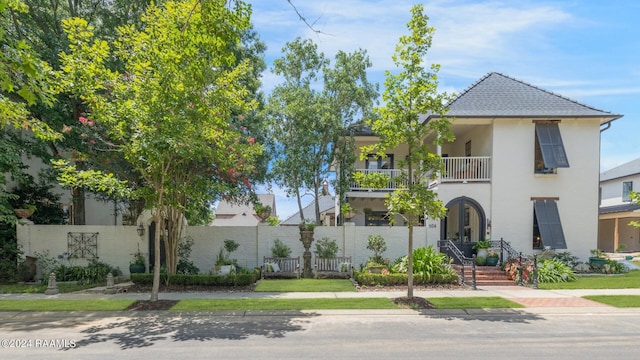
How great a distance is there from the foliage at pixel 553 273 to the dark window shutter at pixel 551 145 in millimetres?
4111

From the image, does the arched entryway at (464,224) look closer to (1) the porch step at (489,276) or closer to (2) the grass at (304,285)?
(1) the porch step at (489,276)

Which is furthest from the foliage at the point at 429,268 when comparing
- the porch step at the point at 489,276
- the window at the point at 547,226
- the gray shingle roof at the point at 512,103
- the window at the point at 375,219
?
the window at the point at 375,219

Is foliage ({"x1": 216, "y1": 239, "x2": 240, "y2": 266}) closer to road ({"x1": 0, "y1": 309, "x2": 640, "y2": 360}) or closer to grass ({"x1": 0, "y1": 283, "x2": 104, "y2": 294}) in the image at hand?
grass ({"x1": 0, "y1": 283, "x2": 104, "y2": 294})

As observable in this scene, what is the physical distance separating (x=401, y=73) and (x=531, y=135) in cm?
987

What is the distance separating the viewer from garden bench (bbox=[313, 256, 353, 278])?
51.6 feet

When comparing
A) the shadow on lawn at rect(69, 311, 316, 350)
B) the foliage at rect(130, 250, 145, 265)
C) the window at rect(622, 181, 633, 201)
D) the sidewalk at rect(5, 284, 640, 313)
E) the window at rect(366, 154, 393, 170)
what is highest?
the window at rect(366, 154, 393, 170)

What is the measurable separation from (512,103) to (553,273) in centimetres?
776

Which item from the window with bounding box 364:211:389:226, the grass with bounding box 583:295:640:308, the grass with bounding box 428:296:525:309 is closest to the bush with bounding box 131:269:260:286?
the grass with bounding box 428:296:525:309

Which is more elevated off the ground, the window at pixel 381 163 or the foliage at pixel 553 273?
the window at pixel 381 163

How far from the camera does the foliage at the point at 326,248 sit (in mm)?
16516

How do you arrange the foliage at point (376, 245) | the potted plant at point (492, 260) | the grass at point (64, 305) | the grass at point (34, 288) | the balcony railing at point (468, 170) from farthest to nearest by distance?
the balcony railing at point (468, 170), the foliage at point (376, 245), the potted plant at point (492, 260), the grass at point (34, 288), the grass at point (64, 305)

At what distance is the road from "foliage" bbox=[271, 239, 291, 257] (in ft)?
21.8

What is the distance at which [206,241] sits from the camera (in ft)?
54.2

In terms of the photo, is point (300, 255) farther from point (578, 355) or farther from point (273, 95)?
point (578, 355)
